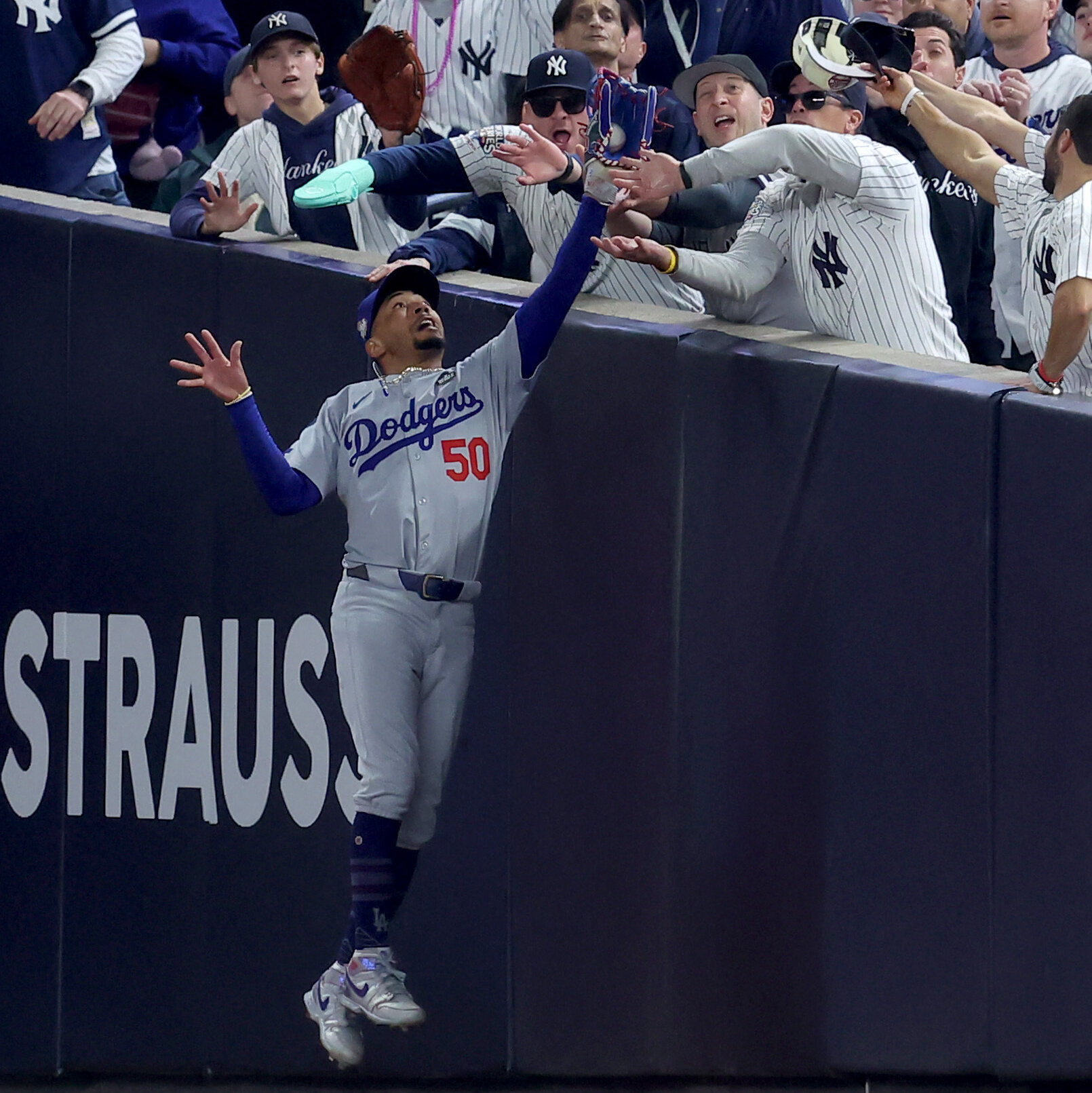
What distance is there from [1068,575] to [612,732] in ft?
3.91

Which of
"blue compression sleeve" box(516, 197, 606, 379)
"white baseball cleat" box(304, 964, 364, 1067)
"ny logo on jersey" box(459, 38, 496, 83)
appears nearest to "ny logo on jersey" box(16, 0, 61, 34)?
"ny logo on jersey" box(459, 38, 496, 83)

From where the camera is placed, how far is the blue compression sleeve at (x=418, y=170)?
4746 millimetres

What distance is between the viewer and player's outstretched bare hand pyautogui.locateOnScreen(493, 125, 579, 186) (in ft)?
14.2

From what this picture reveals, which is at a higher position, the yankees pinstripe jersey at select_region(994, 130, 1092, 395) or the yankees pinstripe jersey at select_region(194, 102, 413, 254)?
the yankees pinstripe jersey at select_region(194, 102, 413, 254)

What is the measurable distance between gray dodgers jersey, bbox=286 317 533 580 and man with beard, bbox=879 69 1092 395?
3.56ft

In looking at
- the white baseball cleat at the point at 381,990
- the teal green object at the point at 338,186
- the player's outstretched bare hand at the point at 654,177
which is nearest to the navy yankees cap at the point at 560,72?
the teal green object at the point at 338,186

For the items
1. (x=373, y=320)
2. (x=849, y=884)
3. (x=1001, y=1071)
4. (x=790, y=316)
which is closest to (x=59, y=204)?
(x=373, y=320)

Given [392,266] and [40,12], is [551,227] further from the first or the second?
[40,12]

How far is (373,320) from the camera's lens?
15.0ft

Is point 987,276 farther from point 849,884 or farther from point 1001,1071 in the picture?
point 1001,1071

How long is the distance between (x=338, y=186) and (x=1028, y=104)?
1932 mm

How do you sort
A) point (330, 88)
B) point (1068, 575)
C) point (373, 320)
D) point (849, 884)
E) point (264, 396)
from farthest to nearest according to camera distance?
point (330, 88)
point (264, 396)
point (373, 320)
point (849, 884)
point (1068, 575)

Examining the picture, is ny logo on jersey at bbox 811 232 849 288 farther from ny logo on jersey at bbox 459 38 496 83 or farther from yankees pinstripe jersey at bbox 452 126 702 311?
ny logo on jersey at bbox 459 38 496 83

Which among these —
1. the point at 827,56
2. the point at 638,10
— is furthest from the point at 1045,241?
the point at 638,10
